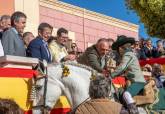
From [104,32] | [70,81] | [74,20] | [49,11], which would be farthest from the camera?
[104,32]

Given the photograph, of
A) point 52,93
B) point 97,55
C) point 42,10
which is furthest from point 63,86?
point 42,10

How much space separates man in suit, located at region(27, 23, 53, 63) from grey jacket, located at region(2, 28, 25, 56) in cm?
31

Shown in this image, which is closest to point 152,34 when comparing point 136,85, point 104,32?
point 104,32

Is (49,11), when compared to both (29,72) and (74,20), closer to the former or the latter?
(74,20)

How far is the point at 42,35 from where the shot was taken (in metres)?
8.04

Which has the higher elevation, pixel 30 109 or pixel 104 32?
pixel 104 32

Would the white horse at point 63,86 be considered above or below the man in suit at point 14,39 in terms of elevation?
below

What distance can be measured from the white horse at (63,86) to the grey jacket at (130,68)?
1.00m

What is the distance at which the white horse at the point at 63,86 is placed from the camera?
696 centimetres

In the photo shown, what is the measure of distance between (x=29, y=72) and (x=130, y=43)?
5.88ft

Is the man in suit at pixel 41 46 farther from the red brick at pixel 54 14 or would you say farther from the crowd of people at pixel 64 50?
the red brick at pixel 54 14

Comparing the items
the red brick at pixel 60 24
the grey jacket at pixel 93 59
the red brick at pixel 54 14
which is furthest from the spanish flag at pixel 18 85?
the red brick at pixel 60 24

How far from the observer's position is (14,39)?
24.8 ft

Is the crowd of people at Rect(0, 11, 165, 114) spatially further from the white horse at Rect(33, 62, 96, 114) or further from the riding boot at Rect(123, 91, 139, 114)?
the white horse at Rect(33, 62, 96, 114)
